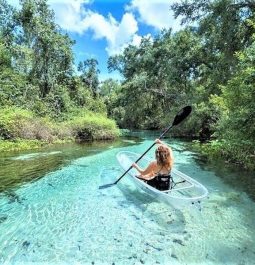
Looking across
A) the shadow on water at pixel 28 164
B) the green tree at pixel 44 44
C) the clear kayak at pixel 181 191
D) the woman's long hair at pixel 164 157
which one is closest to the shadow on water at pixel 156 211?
the clear kayak at pixel 181 191

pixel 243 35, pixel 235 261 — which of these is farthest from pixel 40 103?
pixel 235 261

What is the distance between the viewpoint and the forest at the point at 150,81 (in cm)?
1255

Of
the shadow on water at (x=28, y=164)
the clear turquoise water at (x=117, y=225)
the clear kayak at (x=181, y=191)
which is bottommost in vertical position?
the clear turquoise water at (x=117, y=225)

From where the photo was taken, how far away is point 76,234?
612 centimetres

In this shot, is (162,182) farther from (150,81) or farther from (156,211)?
(150,81)

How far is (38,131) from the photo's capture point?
2117 cm

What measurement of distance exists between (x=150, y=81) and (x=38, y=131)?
65.4 ft

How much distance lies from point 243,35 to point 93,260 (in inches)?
604

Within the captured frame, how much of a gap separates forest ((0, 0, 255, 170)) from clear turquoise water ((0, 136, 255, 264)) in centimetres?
362

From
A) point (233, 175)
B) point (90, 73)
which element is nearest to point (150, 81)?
point (90, 73)

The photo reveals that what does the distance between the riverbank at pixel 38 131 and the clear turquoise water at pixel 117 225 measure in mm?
9278

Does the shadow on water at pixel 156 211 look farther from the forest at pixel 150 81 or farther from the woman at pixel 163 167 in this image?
the forest at pixel 150 81

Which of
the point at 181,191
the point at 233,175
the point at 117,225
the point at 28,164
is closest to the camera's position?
the point at 117,225

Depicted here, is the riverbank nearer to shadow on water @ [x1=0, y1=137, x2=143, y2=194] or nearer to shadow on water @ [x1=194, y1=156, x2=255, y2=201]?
shadow on water @ [x1=0, y1=137, x2=143, y2=194]
